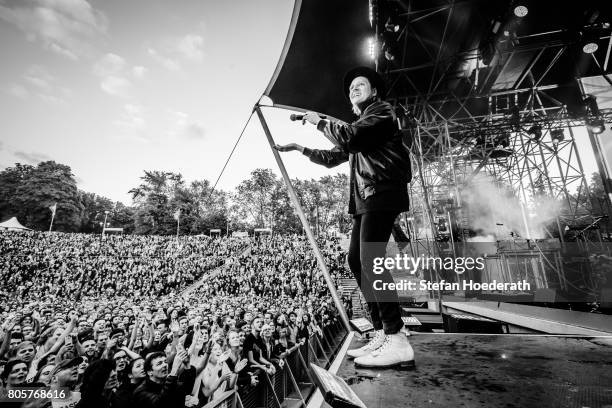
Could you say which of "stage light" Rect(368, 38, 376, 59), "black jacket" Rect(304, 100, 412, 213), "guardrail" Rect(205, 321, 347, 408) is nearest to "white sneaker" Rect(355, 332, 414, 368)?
"black jacket" Rect(304, 100, 412, 213)

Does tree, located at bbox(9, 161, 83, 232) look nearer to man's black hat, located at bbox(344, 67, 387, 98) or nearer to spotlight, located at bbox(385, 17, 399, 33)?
spotlight, located at bbox(385, 17, 399, 33)

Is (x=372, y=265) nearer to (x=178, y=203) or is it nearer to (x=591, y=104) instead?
(x=591, y=104)

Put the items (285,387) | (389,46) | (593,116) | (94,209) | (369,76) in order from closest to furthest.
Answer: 1. (369,76)
2. (389,46)
3. (285,387)
4. (593,116)
5. (94,209)

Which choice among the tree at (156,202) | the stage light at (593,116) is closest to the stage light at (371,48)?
the stage light at (593,116)

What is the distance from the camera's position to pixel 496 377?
1.39 m

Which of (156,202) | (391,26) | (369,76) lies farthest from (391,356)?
(156,202)

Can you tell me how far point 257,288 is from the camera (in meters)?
16.8

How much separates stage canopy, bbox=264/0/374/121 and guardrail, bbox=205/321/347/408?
337 cm

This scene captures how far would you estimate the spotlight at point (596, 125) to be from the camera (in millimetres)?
7106

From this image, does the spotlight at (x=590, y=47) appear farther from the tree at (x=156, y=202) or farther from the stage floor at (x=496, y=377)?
the tree at (x=156, y=202)

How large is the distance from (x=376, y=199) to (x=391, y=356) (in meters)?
0.88

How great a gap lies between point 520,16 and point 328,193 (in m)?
44.5

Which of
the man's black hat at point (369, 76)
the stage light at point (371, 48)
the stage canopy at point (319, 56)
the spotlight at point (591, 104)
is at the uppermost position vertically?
the spotlight at point (591, 104)

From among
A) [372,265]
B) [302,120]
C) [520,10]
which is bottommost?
[372,265]
